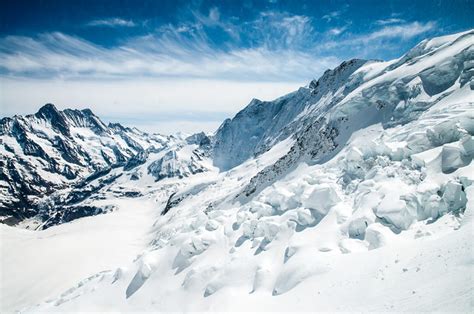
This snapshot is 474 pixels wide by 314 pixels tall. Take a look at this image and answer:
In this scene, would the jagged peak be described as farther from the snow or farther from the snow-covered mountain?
the snow

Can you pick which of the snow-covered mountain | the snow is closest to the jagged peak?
the snow-covered mountain

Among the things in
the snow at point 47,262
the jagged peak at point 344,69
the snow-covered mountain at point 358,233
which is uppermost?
the jagged peak at point 344,69

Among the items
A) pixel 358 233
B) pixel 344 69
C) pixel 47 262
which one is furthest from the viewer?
pixel 344 69

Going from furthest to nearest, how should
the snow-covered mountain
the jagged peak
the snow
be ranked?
the jagged peak, the snow, the snow-covered mountain

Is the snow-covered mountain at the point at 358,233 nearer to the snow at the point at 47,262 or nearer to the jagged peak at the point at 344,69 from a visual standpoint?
the snow at the point at 47,262

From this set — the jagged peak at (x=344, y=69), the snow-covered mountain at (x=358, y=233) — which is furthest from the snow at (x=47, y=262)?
the jagged peak at (x=344, y=69)

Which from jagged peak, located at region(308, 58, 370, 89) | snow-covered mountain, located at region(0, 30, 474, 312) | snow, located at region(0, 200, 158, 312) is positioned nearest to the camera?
snow-covered mountain, located at region(0, 30, 474, 312)

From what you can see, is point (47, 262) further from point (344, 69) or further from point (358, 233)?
point (344, 69)

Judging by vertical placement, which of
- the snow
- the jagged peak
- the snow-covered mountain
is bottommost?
the snow

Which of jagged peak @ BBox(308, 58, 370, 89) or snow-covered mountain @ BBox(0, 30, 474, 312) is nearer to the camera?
snow-covered mountain @ BBox(0, 30, 474, 312)

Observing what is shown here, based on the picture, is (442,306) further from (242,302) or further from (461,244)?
(242,302)

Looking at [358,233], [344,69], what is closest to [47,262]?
[358,233]

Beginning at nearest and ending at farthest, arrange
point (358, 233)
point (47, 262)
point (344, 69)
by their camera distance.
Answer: point (358, 233)
point (47, 262)
point (344, 69)
